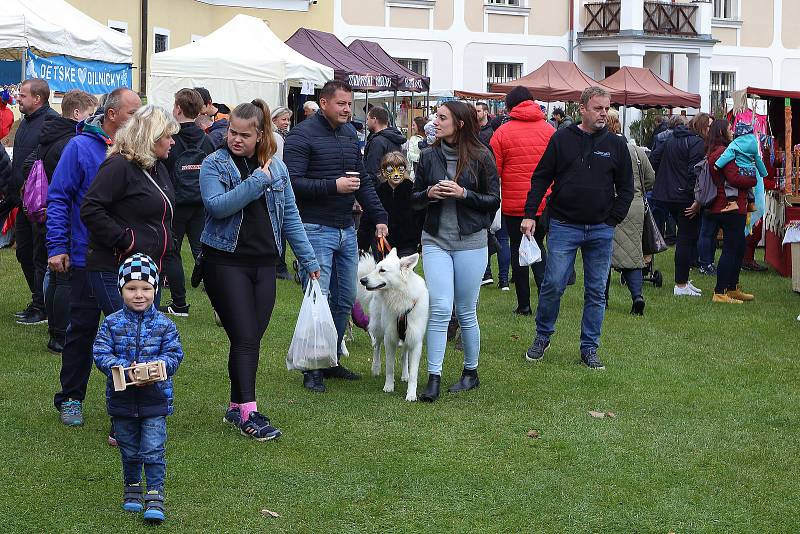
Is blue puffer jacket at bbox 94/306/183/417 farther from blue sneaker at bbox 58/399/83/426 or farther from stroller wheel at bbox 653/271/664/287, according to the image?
stroller wheel at bbox 653/271/664/287

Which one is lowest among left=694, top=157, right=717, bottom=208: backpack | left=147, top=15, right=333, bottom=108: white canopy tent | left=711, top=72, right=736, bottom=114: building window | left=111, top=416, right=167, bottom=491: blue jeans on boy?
left=111, top=416, right=167, bottom=491: blue jeans on boy

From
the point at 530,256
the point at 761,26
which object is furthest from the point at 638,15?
the point at 530,256

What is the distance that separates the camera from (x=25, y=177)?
9602 millimetres

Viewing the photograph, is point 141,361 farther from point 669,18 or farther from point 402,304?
point 669,18

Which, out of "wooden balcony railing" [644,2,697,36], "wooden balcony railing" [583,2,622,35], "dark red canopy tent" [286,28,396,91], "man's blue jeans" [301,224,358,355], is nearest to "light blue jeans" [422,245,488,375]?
"man's blue jeans" [301,224,358,355]

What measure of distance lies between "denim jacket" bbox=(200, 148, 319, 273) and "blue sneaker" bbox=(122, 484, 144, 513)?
4.97 ft

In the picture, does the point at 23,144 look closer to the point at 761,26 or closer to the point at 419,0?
the point at 419,0

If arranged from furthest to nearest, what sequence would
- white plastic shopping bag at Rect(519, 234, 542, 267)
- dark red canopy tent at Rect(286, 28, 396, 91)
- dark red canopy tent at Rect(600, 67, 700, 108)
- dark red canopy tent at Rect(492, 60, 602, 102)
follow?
dark red canopy tent at Rect(600, 67, 700, 108) → dark red canopy tent at Rect(492, 60, 602, 102) → dark red canopy tent at Rect(286, 28, 396, 91) → white plastic shopping bag at Rect(519, 234, 542, 267)

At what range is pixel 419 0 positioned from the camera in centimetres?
3459

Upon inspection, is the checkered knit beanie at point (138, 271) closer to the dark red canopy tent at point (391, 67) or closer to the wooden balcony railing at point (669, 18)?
the dark red canopy tent at point (391, 67)

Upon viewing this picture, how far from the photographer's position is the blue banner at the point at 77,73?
1266 centimetres

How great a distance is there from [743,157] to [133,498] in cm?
875

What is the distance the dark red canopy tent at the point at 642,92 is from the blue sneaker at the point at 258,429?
2213 centimetres

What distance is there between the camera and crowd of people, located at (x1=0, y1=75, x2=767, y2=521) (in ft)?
19.1
